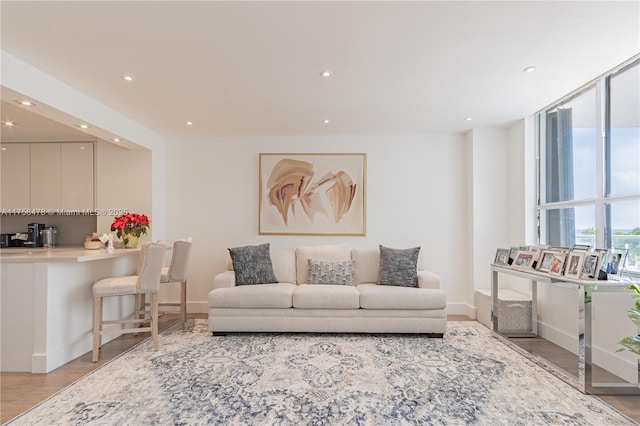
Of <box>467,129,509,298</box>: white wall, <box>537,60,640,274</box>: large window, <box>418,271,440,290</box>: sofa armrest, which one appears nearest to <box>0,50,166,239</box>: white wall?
<box>418,271,440,290</box>: sofa armrest

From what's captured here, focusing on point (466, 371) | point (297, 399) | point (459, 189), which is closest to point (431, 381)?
point (466, 371)

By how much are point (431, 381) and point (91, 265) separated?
3.45m

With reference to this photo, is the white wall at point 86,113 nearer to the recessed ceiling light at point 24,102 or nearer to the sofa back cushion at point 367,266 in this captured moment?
the recessed ceiling light at point 24,102

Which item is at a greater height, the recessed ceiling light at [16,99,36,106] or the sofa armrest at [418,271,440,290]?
the recessed ceiling light at [16,99,36,106]

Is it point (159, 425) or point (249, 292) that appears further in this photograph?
point (249, 292)

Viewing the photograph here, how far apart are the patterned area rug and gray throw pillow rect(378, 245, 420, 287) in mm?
757

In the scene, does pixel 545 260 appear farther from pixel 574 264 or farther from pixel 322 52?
pixel 322 52

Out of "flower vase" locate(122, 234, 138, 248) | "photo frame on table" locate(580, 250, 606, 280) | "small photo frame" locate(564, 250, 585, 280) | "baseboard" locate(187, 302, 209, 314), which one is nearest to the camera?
"photo frame on table" locate(580, 250, 606, 280)

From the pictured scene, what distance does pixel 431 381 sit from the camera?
9.14 ft

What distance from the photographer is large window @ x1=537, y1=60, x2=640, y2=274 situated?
2.93 meters

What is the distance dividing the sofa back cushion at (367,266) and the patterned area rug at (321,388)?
1.00 meters

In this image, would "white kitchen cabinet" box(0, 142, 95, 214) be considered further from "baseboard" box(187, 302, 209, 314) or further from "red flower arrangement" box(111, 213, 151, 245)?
"baseboard" box(187, 302, 209, 314)

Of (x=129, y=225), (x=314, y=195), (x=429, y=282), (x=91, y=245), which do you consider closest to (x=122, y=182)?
(x=129, y=225)

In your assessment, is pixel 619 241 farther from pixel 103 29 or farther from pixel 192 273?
pixel 192 273
